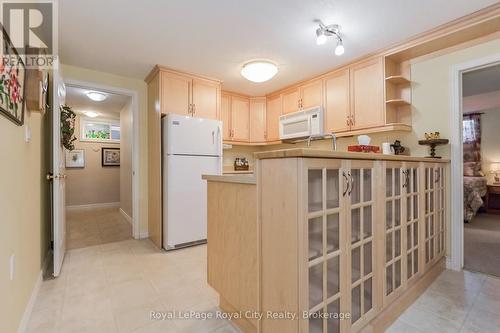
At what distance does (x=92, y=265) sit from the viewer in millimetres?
2484

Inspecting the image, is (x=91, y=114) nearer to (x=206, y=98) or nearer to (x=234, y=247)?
(x=206, y=98)

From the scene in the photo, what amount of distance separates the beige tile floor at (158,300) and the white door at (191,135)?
4.25 feet

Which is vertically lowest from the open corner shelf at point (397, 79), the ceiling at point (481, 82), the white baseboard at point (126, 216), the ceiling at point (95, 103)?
the white baseboard at point (126, 216)

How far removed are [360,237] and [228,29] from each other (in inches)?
80.2

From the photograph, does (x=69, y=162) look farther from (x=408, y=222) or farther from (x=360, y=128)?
(x=408, y=222)

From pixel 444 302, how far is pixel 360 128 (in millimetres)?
1797

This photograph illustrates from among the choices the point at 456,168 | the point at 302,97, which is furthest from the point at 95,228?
the point at 456,168

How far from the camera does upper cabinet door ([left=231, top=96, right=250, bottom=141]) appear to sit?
13.2ft

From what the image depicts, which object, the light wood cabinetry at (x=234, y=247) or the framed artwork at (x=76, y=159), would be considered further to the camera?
the framed artwork at (x=76, y=159)

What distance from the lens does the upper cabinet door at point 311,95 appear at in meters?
3.29

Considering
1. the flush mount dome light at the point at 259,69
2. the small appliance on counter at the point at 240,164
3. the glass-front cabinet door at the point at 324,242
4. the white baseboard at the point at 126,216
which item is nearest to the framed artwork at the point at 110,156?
the white baseboard at the point at 126,216

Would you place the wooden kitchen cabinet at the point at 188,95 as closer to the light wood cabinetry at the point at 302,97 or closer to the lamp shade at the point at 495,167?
the light wood cabinetry at the point at 302,97

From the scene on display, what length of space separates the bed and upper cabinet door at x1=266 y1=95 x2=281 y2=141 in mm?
3453

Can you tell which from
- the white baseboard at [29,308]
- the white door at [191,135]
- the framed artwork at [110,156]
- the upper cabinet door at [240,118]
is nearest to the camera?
the white baseboard at [29,308]
